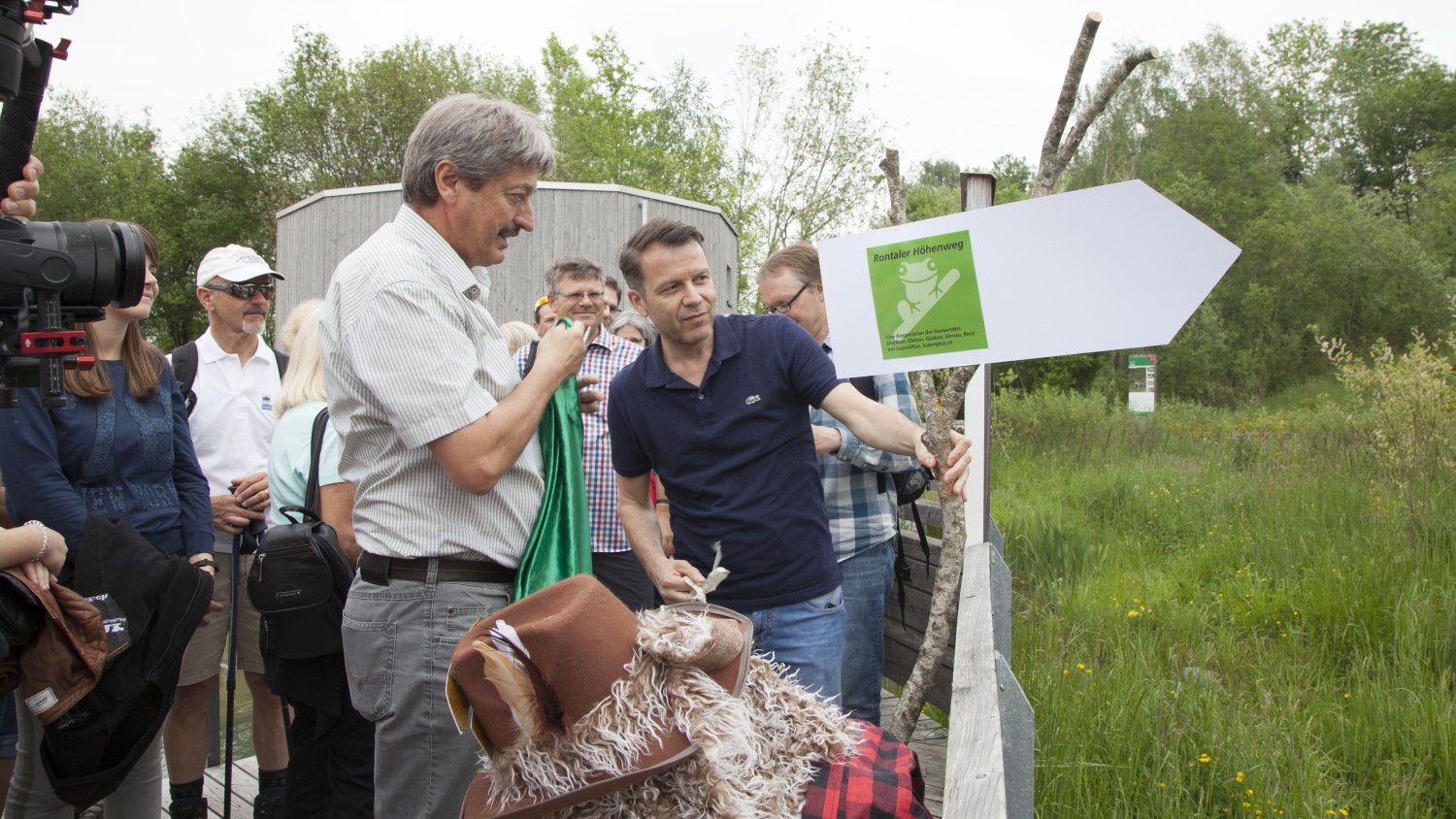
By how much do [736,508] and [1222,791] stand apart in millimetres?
1601

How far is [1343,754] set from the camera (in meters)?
2.96

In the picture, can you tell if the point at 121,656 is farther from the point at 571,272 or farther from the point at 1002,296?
the point at 1002,296

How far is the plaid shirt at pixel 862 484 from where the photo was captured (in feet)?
10.3

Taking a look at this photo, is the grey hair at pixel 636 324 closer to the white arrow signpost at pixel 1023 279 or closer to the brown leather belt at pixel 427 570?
the white arrow signpost at pixel 1023 279

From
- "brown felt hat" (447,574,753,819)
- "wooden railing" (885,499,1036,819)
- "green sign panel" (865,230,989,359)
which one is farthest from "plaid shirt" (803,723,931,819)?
"green sign panel" (865,230,989,359)

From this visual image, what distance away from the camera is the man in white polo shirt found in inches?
136

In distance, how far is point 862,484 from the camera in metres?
3.27

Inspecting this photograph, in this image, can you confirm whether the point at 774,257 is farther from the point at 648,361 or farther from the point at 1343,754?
the point at 1343,754

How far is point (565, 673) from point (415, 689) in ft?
2.42

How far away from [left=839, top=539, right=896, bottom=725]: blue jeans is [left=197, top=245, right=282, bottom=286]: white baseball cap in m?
2.64

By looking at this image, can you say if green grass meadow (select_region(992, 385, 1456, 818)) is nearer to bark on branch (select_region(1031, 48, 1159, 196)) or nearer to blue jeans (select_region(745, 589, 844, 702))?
blue jeans (select_region(745, 589, 844, 702))

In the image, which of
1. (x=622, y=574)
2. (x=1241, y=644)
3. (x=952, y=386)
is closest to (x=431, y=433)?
(x=952, y=386)

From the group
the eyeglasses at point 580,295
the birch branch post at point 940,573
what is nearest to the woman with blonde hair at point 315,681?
the eyeglasses at point 580,295

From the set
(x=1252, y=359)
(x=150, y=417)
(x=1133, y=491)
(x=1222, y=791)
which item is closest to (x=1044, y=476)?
(x=1133, y=491)
